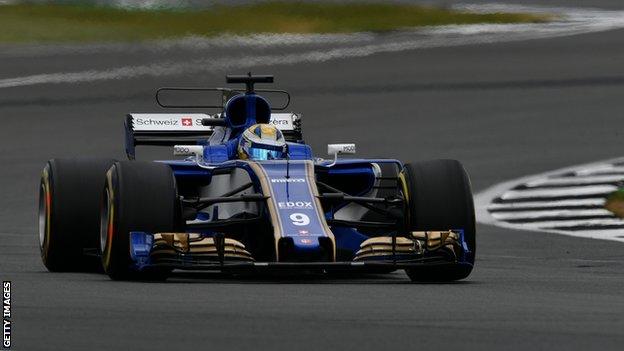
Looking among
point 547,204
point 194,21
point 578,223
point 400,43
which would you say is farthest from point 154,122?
point 400,43

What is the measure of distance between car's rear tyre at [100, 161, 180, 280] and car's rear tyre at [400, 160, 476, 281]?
1.64 m

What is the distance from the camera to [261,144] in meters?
13.9

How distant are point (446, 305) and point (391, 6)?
21347 mm

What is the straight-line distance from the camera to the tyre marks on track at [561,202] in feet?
57.6

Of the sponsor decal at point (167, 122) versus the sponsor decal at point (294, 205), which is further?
the sponsor decal at point (167, 122)

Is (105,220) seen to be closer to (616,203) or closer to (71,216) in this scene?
(71,216)

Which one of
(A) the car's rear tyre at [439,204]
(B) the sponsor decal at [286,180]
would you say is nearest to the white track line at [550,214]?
(A) the car's rear tyre at [439,204]

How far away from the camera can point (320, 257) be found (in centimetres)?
1209

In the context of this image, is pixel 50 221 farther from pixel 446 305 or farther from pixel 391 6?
pixel 391 6

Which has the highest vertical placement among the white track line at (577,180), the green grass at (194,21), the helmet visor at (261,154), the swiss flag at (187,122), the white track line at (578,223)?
the helmet visor at (261,154)

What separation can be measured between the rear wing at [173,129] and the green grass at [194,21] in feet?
41.0

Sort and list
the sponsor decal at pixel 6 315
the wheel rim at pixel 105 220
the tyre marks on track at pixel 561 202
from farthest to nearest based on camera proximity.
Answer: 1. the tyre marks on track at pixel 561 202
2. the wheel rim at pixel 105 220
3. the sponsor decal at pixel 6 315

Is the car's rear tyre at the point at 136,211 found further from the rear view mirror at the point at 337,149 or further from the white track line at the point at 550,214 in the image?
the white track line at the point at 550,214

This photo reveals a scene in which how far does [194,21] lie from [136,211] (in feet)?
54.2
